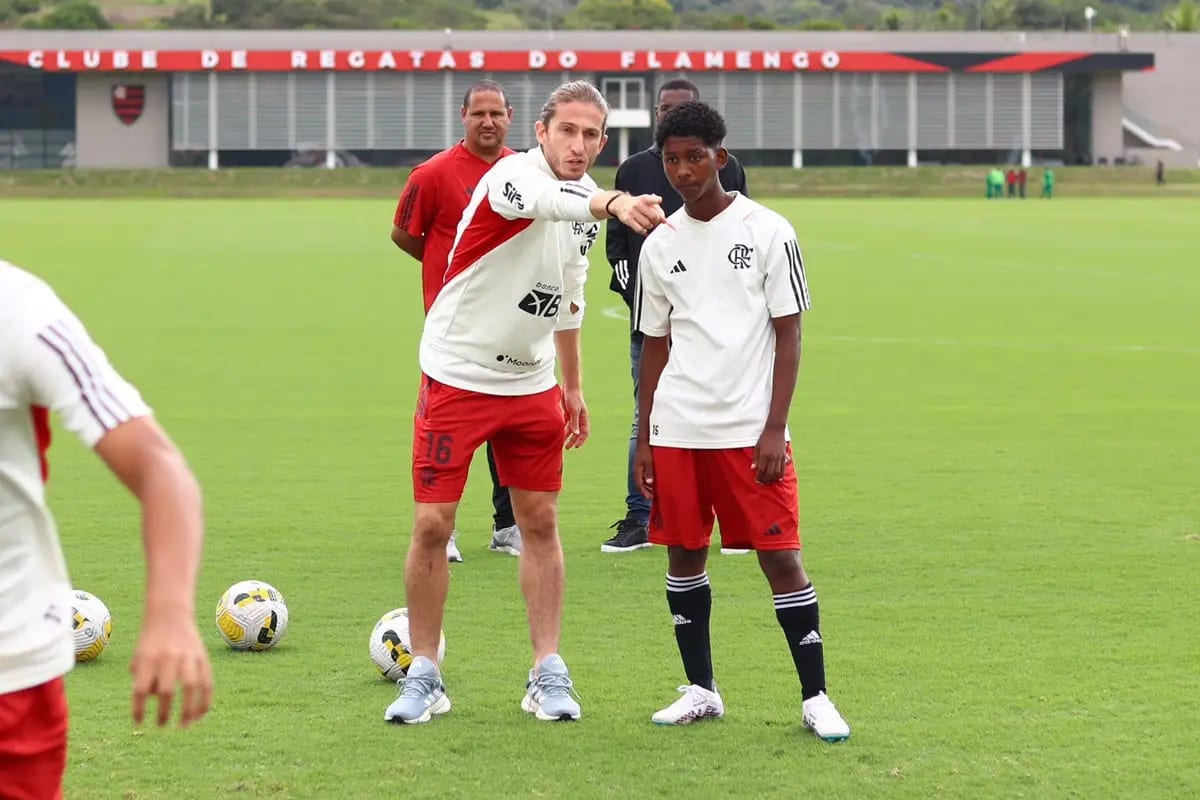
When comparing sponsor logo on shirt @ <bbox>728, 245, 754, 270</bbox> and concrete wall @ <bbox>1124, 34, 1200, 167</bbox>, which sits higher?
concrete wall @ <bbox>1124, 34, 1200, 167</bbox>

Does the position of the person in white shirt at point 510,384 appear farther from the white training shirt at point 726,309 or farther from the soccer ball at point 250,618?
the soccer ball at point 250,618

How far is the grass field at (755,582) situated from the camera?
5527mm

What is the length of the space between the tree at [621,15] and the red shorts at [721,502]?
13142cm

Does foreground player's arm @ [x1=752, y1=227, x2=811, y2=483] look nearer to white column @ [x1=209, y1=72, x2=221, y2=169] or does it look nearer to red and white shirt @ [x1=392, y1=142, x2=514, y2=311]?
red and white shirt @ [x1=392, y1=142, x2=514, y2=311]

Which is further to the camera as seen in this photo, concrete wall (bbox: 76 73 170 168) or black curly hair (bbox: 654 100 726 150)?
concrete wall (bbox: 76 73 170 168)

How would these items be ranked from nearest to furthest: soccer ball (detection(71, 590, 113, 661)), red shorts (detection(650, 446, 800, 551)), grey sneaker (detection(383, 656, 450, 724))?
red shorts (detection(650, 446, 800, 551)) < grey sneaker (detection(383, 656, 450, 724)) < soccer ball (detection(71, 590, 113, 661))

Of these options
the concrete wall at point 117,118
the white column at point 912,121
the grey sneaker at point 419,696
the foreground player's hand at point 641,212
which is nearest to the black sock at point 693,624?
the grey sneaker at point 419,696

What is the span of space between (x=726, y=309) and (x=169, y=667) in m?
3.15

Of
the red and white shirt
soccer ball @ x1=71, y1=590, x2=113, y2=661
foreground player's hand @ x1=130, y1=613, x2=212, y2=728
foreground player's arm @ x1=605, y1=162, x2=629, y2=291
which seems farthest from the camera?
foreground player's arm @ x1=605, y1=162, x2=629, y2=291

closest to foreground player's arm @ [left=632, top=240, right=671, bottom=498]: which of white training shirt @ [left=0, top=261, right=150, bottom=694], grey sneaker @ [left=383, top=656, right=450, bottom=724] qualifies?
grey sneaker @ [left=383, top=656, right=450, bottom=724]

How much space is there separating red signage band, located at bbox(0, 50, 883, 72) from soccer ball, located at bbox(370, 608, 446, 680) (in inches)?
3361

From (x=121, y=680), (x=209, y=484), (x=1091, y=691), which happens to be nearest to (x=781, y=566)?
(x=1091, y=691)

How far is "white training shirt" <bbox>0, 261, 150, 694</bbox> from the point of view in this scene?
9.59 feet

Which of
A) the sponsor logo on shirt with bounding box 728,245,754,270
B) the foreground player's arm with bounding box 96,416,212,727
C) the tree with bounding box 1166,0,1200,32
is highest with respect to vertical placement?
the tree with bounding box 1166,0,1200,32
